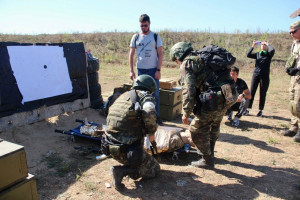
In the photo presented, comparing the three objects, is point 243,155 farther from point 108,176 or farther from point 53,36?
point 53,36

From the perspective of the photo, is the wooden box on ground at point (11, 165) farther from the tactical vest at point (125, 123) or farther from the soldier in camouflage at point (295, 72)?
the soldier in camouflage at point (295, 72)

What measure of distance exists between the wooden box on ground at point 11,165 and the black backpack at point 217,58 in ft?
8.55

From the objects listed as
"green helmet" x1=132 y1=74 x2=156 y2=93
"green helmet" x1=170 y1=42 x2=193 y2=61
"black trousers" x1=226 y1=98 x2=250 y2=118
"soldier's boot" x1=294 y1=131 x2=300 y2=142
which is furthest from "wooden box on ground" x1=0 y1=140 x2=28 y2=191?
"soldier's boot" x1=294 y1=131 x2=300 y2=142

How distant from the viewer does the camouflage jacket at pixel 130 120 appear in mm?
3127

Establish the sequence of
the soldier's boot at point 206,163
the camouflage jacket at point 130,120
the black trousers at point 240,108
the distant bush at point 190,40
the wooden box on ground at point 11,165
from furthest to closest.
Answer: the distant bush at point 190,40 < the black trousers at point 240,108 < the soldier's boot at point 206,163 < the camouflage jacket at point 130,120 < the wooden box on ground at point 11,165

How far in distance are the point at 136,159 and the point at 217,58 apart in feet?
5.87

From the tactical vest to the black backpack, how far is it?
126cm

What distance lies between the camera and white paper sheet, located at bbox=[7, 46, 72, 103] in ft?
17.0

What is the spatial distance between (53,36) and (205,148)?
3094 centimetres

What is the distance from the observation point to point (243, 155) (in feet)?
14.7

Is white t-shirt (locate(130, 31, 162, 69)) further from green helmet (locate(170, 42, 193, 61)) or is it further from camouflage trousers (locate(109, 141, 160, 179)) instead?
camouflage trousers (locate(109, 141, 160, 179))

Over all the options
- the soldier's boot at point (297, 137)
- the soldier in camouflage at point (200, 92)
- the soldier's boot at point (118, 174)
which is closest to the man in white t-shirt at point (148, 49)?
the soldier in camouflage at point (200, 92)

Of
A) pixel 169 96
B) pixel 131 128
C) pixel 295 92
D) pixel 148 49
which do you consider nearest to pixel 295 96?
pixel 295 92

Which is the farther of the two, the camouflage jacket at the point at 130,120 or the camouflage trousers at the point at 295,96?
the camouflage trousers at the point at 295,96
